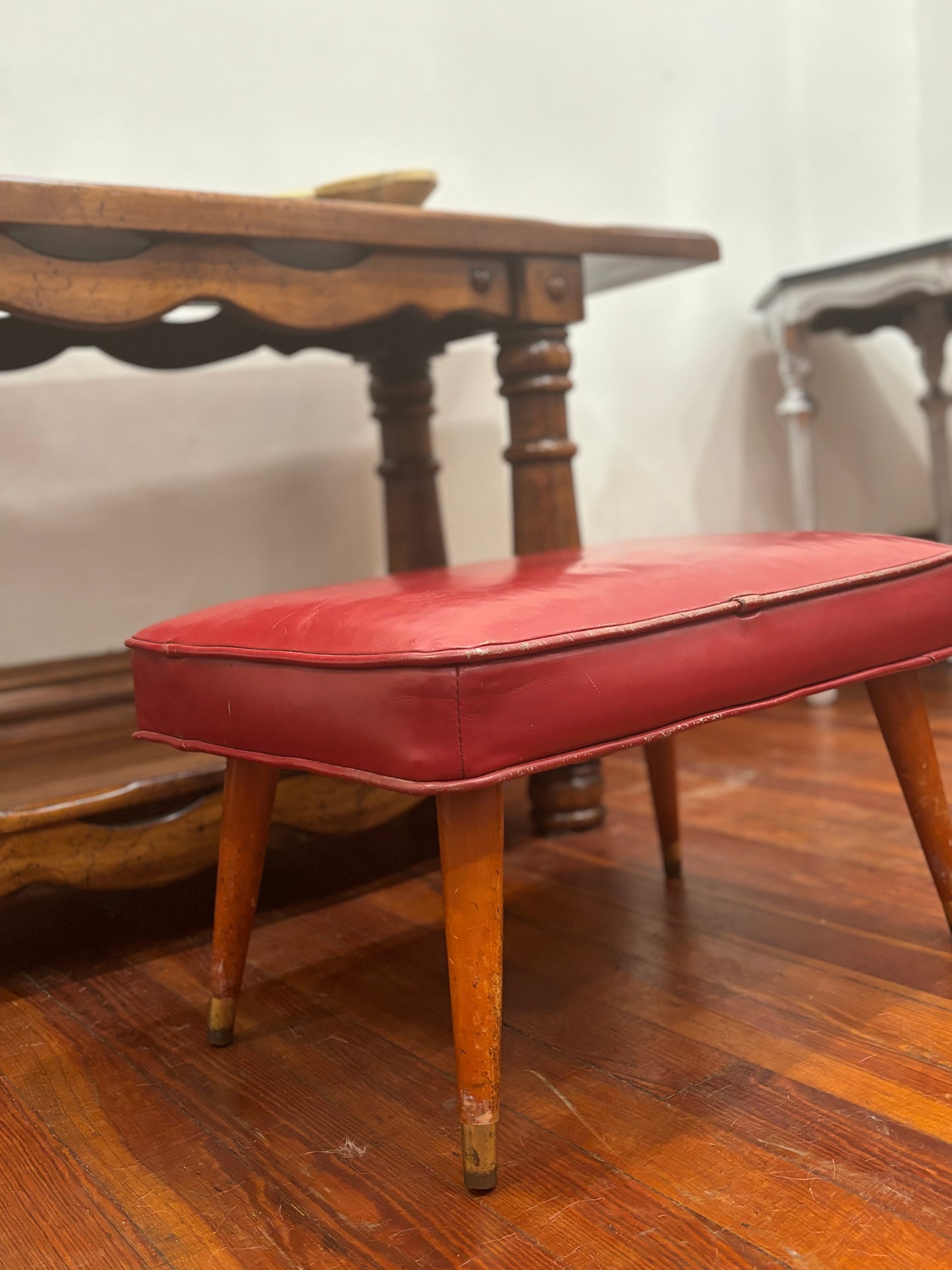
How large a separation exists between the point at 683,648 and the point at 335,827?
653mm

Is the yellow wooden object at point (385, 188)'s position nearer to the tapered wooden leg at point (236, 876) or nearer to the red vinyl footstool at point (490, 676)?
the red vinyl footstool at point (490, 676)

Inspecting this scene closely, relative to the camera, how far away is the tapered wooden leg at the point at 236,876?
989mm

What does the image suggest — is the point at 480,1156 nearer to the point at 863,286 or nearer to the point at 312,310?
the point at 312,310

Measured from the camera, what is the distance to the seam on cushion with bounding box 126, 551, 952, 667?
0.71 metres

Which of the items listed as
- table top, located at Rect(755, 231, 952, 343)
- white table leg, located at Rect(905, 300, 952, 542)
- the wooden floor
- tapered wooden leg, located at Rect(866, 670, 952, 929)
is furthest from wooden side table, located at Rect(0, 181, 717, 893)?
white table leg, located at Rect(905, 300, 952, 542)

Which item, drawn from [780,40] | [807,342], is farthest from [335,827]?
[780,40]

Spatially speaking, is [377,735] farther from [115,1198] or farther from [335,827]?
[335,827]

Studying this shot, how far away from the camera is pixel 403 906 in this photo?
4.37ft

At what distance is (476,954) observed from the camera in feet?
2.51

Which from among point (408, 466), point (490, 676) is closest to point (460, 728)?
point (490, 676)

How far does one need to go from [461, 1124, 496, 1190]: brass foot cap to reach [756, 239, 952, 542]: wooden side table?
165 cm

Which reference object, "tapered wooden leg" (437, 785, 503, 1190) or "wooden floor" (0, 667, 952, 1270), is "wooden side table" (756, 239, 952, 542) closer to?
"wooden floor" (0, 667, 952, 1270)

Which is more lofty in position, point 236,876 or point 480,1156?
point 236,876

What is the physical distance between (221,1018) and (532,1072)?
27 cm
